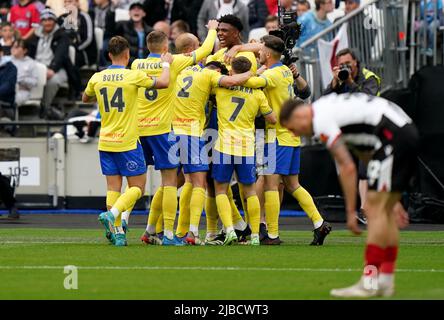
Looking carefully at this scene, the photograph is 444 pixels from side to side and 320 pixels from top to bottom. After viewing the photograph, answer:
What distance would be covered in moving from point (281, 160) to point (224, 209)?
979mm

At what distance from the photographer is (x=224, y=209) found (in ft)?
52.3

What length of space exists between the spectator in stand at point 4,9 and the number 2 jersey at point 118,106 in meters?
12.9

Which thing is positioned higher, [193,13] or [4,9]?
[4,9]

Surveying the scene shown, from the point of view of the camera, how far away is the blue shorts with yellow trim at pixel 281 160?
637 inches

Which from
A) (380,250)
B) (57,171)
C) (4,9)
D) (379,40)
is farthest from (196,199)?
(4,9)

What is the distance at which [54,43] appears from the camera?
2675 centimetres

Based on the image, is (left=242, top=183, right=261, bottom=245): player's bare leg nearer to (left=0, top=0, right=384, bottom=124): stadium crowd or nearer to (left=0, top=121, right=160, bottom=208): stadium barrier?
(left=0, top=121, right=160, bottom=208): stadium barrier

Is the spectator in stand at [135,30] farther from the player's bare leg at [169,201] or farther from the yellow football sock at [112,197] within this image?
the yellow football sock at [112,197]

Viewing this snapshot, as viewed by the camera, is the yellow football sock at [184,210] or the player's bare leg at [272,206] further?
the yellow football sock at [184,210]

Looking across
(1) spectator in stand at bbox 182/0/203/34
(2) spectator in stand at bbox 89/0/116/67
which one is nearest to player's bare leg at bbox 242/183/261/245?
(1) spectator in stand at bbox 182/0/203/34

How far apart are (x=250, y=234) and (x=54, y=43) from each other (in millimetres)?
11258

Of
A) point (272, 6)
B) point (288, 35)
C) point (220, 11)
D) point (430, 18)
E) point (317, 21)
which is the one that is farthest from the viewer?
point (272, 6)

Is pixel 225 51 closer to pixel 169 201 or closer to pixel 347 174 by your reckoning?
pixel 169 201

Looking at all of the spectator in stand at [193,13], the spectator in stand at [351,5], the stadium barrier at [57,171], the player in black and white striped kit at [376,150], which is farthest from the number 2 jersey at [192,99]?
the spectator in stand at [193,13]
